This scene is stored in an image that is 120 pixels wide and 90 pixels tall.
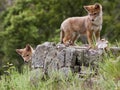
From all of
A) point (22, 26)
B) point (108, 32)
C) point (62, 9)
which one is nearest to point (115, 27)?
point (108, 32)

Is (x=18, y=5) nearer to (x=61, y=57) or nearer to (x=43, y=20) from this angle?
(x=43, y=20)

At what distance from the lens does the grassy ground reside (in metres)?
9.91

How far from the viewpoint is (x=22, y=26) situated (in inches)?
1211

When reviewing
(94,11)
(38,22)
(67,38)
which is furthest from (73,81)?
(38,22)

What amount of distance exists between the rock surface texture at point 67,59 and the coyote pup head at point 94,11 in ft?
2.94

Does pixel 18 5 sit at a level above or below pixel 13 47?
above

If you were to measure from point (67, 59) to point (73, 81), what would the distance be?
152cm

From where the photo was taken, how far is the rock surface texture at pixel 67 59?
454 inches

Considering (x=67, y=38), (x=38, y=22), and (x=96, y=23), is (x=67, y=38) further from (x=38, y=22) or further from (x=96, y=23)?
(x=38, y=22)

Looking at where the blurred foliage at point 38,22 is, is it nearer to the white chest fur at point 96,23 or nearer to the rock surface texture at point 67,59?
the white chest fur at point 96,23

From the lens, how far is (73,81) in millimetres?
10258

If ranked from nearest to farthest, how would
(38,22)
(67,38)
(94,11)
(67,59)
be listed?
(67,59) → (94,11) → (67,38) → (38,22)

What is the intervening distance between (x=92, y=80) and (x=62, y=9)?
20.3m

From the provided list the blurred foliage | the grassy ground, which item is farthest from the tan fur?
the blurred foliage
